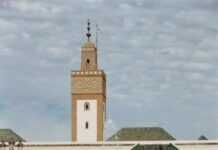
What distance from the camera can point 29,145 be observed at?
226 ft

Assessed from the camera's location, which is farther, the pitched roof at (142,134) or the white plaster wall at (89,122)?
the white plaster wall at (89,122)

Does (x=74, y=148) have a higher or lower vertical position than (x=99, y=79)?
lower

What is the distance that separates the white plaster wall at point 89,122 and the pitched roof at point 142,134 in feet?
5.59

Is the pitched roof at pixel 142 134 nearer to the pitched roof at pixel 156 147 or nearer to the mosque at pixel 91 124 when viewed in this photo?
the mosque at pixel 91 124

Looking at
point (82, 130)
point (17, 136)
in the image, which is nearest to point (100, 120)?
point (82, 130)

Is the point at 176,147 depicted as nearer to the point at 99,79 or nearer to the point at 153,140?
the point at 153,140

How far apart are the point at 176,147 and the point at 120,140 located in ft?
16.7

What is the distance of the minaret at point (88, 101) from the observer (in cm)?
6994

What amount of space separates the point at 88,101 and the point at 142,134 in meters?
4.74

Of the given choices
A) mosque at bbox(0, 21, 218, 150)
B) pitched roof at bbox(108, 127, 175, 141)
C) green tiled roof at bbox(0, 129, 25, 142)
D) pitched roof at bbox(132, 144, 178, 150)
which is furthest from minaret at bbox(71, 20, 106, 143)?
pitched roof at bbox(132, 144, 178, 150)

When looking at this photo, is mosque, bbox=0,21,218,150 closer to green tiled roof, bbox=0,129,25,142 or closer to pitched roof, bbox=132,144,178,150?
green tiled roof, bbox=0,129,25,142

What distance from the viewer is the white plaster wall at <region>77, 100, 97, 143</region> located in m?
70.0

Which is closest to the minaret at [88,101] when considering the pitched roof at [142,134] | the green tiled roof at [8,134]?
the pitched roof at [142,134]

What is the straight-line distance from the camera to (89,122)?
230 ft
